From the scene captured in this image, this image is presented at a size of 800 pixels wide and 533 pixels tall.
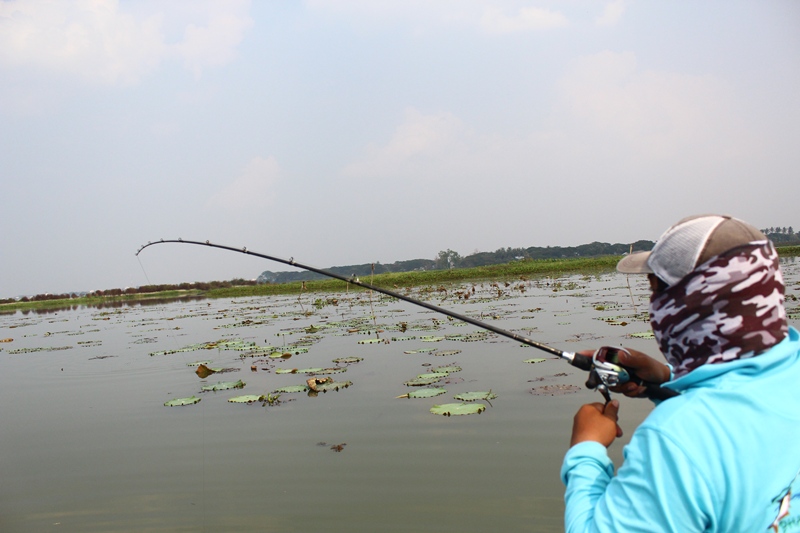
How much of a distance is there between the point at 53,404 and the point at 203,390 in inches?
71.7

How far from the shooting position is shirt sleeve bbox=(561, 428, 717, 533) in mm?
920

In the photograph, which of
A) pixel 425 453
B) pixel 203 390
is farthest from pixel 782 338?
pixel 203 390

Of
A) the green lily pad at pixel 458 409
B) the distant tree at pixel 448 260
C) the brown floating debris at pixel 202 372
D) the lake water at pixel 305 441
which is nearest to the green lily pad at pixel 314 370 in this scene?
the lake water at pixel 305 441

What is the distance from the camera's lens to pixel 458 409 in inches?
185

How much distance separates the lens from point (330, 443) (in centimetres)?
435

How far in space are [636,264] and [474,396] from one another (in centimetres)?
398

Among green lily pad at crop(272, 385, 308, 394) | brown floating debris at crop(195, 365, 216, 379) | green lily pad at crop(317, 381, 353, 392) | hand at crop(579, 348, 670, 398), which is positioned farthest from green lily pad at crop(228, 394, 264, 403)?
hand at crop(579, 348, 670, 398)

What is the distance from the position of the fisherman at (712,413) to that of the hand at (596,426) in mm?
39

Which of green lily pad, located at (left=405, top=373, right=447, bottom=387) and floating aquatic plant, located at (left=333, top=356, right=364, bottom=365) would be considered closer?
green lily pad, located at (left=405, top=373, right=447, bottom=387)

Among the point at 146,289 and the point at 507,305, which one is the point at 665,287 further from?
the point at 146,289

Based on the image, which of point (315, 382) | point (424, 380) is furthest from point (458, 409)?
point (315, 382)

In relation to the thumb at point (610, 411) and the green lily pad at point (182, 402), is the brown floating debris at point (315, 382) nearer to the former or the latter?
the green lily pad at point (182, 402)

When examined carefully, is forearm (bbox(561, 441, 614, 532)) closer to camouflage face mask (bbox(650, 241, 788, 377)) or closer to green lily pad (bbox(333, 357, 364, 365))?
camouflage face mask (bbox(650, 241, 788, 377))

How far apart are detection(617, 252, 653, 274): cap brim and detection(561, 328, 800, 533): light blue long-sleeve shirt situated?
0.25 m
